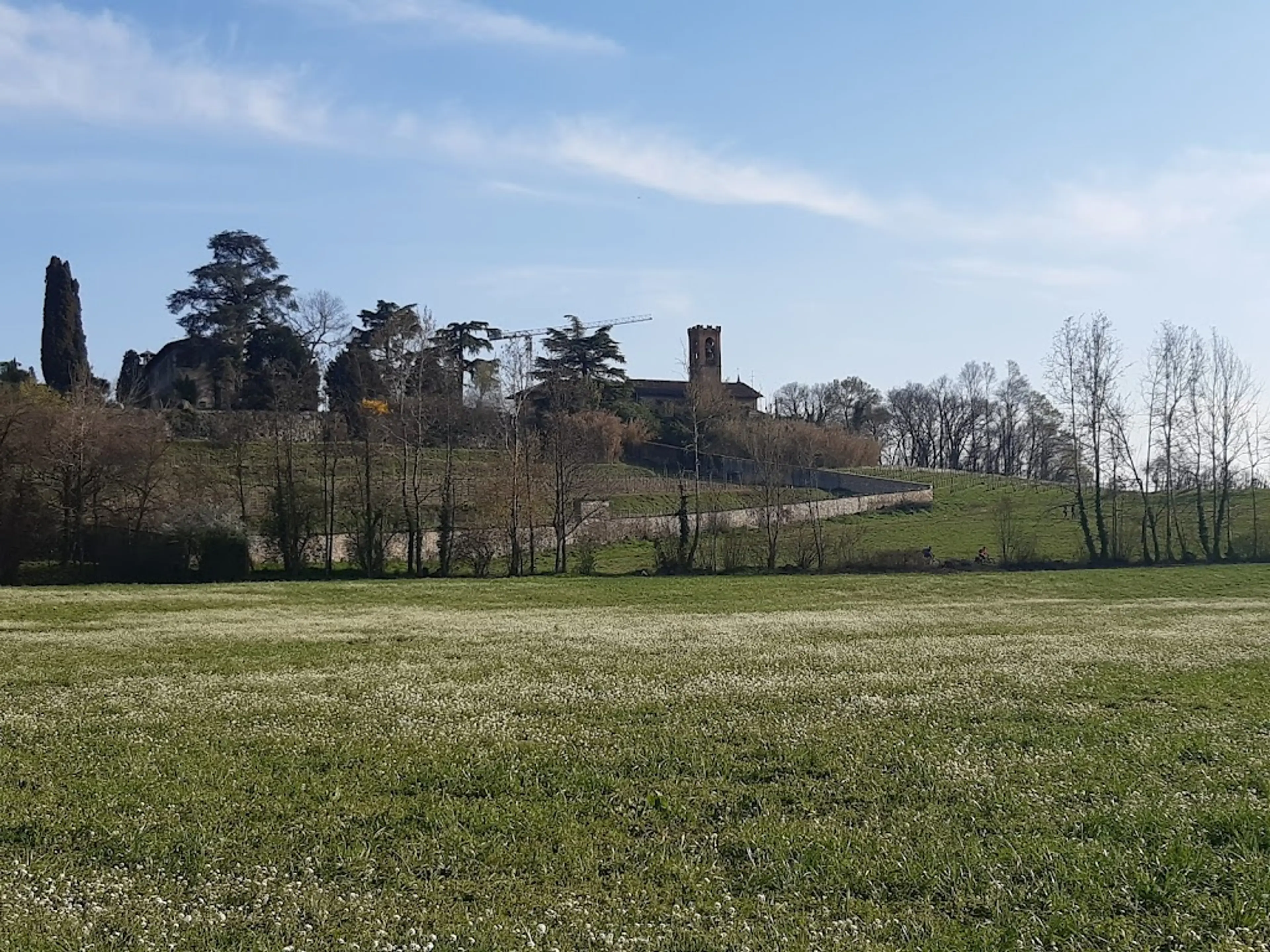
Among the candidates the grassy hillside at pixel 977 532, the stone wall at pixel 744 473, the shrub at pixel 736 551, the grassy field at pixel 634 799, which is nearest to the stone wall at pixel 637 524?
the grassy hillside at pixel 977 532

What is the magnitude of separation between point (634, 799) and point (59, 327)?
95.7m

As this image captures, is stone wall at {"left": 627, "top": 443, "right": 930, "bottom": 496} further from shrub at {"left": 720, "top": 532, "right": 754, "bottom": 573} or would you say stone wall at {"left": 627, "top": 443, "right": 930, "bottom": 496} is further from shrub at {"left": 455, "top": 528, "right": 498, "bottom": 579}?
shrub at {"left": 455, "top": 528, "right": 498, "bottom": 579}

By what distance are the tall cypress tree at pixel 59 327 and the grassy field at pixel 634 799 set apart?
79.9 metres

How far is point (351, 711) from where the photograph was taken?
1347 centimetres

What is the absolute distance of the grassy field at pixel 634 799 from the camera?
6.72m

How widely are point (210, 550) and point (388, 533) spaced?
33.6 ft

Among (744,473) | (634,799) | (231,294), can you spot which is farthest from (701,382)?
(634,799)

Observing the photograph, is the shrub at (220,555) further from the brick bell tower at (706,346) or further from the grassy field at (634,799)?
the brick bell tower at (706,346)

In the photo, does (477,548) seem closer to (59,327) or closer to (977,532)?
(977,532)

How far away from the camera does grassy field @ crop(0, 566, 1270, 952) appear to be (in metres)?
6.72

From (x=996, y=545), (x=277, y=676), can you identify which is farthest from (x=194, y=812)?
(x=996, y=545)

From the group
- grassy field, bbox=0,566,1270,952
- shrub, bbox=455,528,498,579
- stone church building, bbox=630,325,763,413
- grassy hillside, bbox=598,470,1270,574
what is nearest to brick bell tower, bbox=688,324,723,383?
stone church building, bbox=630,325,763,413

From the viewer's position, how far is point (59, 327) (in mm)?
89250

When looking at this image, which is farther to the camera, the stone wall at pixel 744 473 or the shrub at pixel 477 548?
the stone wall at pixel 744 473
